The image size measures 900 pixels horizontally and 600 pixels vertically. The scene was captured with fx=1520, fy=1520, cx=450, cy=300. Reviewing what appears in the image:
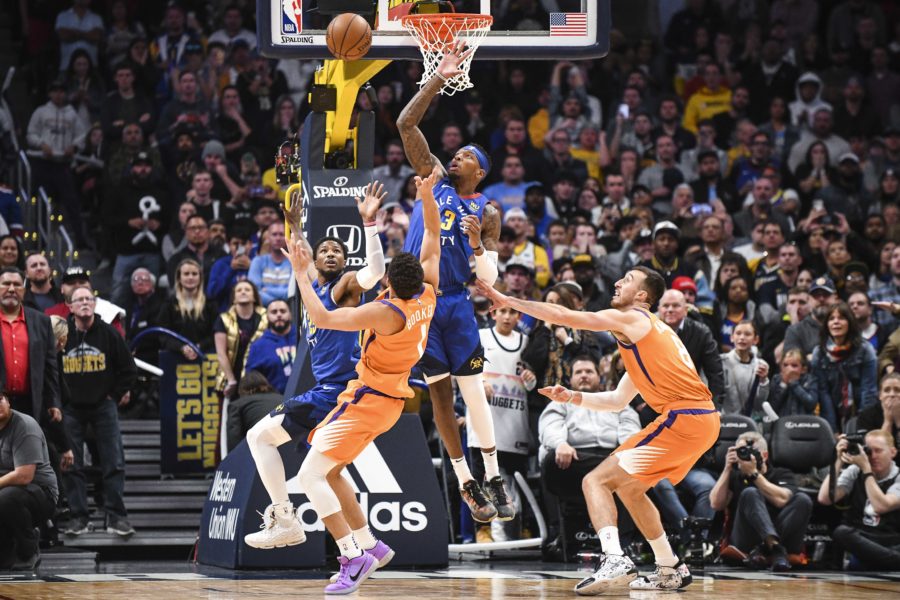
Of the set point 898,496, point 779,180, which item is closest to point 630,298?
point 898,496

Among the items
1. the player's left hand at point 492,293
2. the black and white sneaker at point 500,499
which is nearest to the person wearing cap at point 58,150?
the black and white sneaker at point 500,499

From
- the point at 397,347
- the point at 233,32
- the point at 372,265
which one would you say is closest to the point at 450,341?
the point at 397,347

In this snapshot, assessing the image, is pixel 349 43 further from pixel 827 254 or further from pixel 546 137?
pixel 546 137

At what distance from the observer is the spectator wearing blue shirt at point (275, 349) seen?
13727mm

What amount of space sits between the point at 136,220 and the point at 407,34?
636cm

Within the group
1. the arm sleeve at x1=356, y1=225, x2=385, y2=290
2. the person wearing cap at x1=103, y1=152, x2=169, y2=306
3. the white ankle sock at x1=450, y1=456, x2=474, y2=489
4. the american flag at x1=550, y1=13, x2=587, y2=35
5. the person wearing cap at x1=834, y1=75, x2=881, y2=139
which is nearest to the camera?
the arm sleeve at x1=356, y1=225, x2=385, y2=290

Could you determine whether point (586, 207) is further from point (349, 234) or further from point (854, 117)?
point (349, 234)

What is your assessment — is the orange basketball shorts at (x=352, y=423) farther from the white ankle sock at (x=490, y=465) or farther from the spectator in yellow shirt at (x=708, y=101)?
the spectator in yellow shirt at (x=708, y=101)

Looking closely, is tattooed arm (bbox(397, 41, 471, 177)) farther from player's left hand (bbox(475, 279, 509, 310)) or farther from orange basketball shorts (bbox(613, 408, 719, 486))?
orange basketball shorts (bbox(613, 408, 719, 486))

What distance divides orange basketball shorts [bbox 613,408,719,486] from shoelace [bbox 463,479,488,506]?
102 centimetres

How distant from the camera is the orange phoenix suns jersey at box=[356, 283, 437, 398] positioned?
9758mm

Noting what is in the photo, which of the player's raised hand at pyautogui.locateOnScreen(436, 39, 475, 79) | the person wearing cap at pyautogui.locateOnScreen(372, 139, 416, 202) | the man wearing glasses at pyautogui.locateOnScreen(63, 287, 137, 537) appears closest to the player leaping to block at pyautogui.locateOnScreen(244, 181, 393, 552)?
the player's raised hand at pyautogui.locateOnScreen(436, 39, 475, 79)

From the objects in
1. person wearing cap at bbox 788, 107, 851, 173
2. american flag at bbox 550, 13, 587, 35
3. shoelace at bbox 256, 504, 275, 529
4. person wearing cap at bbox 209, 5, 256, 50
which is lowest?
shoelace at bbox 256, 504, 275, 529

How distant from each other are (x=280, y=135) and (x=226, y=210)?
6.93 ft
